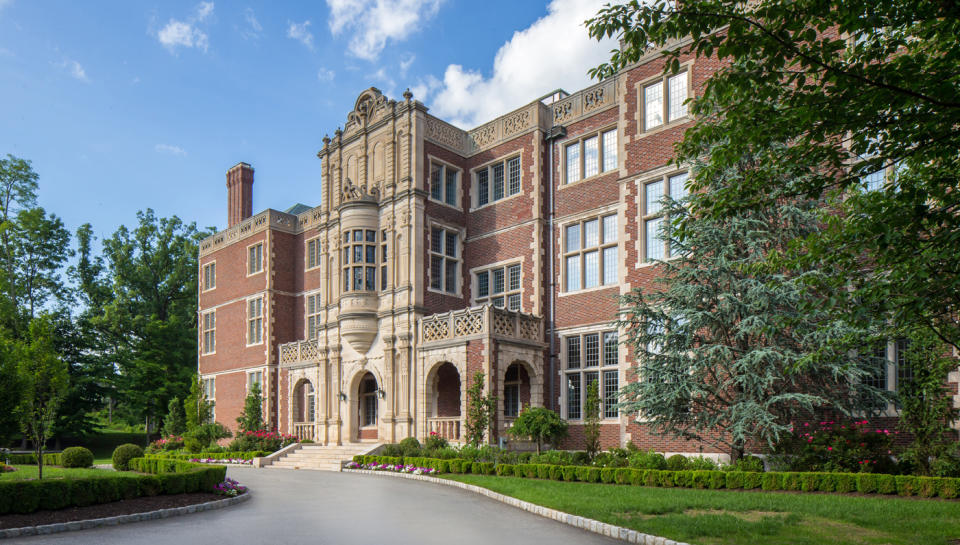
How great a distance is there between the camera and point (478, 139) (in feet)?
93.1

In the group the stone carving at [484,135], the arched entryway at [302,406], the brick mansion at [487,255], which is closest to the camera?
the brick mansion at [487,255]

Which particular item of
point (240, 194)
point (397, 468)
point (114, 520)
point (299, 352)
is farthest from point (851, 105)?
point (240, 194)

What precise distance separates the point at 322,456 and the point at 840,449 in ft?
57.4

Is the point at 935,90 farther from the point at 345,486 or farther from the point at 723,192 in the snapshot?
the point at 345,486

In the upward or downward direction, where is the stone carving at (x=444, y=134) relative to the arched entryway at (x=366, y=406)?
upward

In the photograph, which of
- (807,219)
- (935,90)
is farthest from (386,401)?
(935,90)

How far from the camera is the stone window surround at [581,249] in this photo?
21688 millimetres

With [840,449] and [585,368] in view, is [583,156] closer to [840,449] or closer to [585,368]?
[585,368]

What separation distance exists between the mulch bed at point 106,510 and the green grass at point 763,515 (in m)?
6.45

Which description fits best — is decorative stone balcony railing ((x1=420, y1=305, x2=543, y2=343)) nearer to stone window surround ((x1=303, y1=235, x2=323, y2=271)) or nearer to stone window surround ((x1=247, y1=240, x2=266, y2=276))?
stone window surround ((x1=303, y1=235, x2=323, y2=271))

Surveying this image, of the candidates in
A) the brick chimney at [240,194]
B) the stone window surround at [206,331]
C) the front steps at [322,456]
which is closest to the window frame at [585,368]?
the front steps at [322,456]

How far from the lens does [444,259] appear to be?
1072 inches

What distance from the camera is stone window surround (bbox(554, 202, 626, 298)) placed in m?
21.7

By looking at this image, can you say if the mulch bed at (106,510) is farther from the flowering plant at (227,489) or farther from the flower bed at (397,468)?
the flower bed at (397,468)
